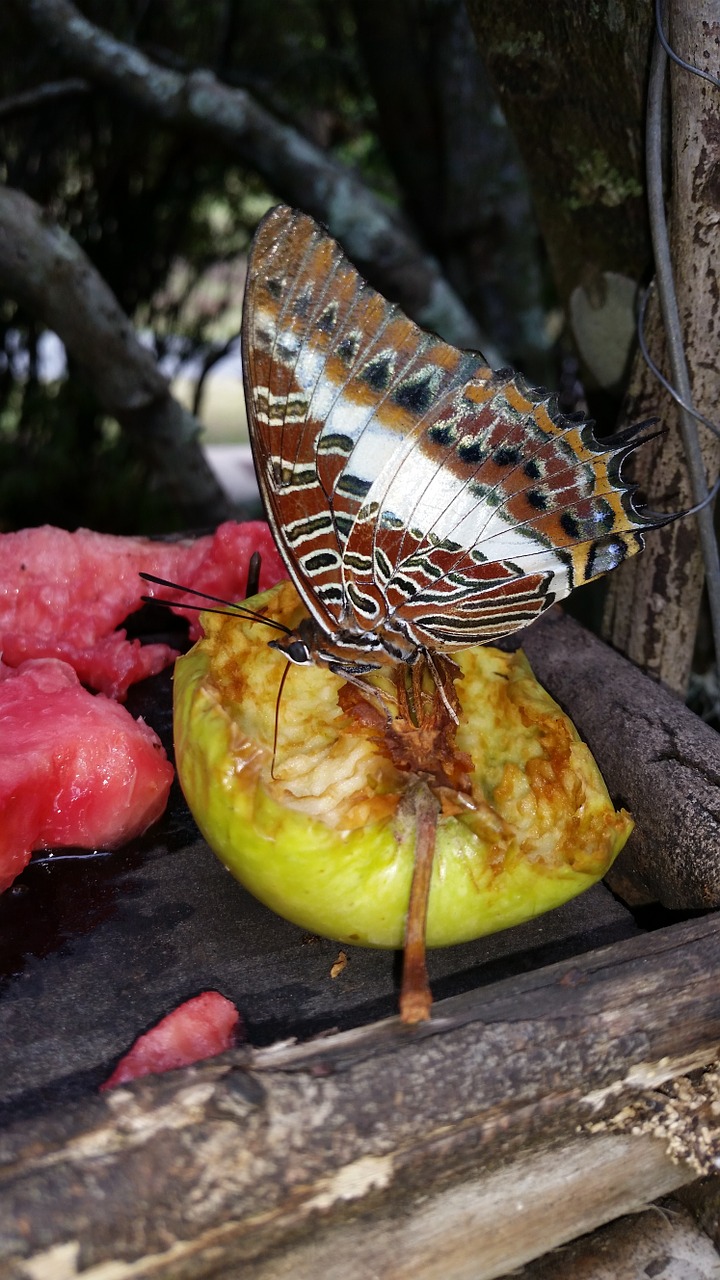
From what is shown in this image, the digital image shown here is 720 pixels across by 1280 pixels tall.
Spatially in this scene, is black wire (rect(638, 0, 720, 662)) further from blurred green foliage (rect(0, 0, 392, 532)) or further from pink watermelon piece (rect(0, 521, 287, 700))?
blurred green foliage (rect(0, 0, 392, 532))

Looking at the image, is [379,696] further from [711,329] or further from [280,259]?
[711,329]

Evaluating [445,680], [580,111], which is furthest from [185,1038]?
[580,111]

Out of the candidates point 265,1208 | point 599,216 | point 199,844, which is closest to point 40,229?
point 599,216

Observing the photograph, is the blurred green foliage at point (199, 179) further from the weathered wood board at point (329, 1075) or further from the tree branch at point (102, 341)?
the weathered wood board at point (329, 1075)

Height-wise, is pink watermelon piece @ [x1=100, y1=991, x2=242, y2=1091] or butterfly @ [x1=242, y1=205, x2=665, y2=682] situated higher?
butterfly @ [x1=242, y1=205, x2=665, y2=682]

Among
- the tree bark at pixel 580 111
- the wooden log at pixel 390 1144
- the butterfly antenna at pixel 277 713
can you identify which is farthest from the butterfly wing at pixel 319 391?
the tree bark at pixel 580 111

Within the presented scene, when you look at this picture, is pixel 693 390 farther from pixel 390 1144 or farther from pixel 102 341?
pixel 102 341

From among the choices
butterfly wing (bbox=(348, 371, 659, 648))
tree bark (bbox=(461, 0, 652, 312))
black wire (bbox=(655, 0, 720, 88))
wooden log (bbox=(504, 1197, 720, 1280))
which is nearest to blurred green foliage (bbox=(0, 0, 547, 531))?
tree bark (bbox=(461, 0, 652, 312))
